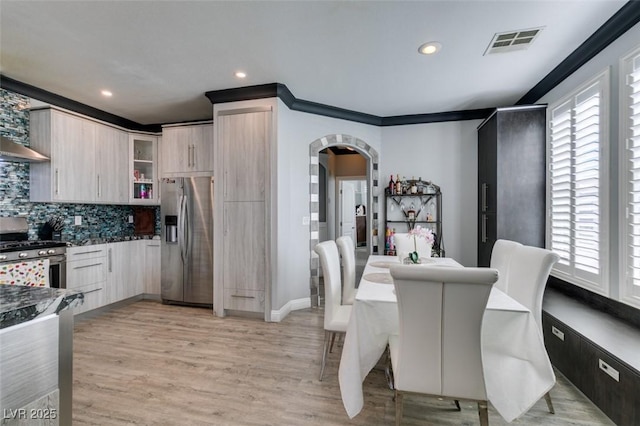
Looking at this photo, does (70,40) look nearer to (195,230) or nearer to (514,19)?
(195,230)

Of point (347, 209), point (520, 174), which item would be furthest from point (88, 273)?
point (347, 209)

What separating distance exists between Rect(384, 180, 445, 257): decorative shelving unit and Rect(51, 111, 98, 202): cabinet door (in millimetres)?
4090

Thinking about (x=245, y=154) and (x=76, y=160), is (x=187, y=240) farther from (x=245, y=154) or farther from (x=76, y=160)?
(x=76, y=160)

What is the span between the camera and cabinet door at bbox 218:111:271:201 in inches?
134

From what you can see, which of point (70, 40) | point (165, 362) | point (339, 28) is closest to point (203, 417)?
point (165, 362)

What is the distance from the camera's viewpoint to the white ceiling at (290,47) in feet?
6.73

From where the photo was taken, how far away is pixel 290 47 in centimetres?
254

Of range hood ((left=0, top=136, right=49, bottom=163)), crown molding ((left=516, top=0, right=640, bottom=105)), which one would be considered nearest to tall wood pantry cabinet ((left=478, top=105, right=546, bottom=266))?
crown molding ((left=516, top=0, right=640, bottom=105))

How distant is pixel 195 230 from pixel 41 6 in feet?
8.28

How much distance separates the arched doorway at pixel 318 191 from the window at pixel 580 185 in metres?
2.10

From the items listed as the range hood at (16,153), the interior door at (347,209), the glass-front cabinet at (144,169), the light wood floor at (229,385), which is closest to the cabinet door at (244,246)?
the light wood floor at (229,385)

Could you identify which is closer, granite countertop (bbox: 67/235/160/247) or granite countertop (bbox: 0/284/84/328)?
granite countertop (bbox: 0/284/84/328)

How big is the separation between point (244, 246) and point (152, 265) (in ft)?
5.78

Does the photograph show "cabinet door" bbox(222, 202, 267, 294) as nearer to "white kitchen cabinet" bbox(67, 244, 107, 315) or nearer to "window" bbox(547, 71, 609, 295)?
"white kitchen cabinet" bbox(67, 244, 107, 315)
